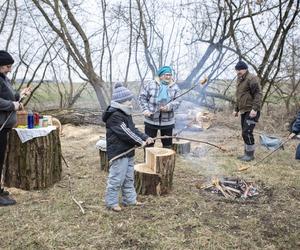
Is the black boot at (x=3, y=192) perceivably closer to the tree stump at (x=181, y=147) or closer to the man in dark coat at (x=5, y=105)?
the man in dark coat at (x=5, y=105)

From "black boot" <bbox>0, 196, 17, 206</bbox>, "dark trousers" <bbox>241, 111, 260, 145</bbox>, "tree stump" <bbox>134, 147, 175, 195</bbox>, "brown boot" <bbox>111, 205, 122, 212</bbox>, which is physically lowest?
"black boot" <bbox>0, 196, 17, 206</bbox>

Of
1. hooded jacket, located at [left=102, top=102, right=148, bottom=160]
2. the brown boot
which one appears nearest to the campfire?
the brown boot

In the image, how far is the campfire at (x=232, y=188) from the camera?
4.73 meters

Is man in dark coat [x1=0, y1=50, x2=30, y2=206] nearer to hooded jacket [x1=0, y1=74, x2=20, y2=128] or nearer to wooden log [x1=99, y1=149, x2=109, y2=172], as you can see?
hooded jacket [x1=0, y1=74, x2=20, y2=128]

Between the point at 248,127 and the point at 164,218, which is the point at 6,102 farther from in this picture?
the point at 248,127

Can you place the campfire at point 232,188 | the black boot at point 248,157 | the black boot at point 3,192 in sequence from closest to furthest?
the black boot at point 3,192
the campfire at point 232,188
the black boot at point 248,157

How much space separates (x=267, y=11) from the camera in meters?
10.5

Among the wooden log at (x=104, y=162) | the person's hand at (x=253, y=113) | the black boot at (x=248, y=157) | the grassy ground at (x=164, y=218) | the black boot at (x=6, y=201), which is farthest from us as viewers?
the black boot at (x=248, y=157)

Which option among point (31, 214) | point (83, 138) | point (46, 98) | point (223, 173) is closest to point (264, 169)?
point (223, 173)

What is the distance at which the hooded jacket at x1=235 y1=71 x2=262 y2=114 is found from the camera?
624 cm

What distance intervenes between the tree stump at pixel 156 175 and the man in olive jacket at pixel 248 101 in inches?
90.0

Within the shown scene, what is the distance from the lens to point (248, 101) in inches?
252

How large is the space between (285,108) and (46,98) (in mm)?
9365

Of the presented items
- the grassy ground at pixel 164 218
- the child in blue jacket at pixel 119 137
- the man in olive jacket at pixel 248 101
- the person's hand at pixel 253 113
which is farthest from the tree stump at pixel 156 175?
the man in olive jacket at pixel 248 101
